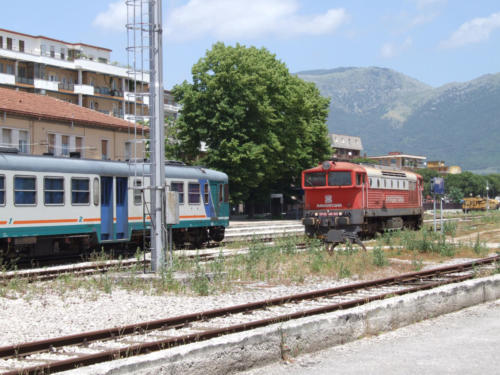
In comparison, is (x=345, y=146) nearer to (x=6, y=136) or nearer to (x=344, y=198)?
(x=6, y=136)

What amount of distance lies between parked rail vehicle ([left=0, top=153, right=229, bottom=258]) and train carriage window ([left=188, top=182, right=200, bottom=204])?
0.74 ft

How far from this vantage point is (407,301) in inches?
400

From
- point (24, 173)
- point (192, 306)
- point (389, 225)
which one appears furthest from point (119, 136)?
point (192, 306)

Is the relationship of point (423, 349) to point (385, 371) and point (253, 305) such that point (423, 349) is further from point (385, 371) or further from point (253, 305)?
point (253, 305)

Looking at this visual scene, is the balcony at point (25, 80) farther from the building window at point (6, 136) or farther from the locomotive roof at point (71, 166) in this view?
the locomotive roof at point (71, 166)

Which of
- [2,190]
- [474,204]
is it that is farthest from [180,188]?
[474,204]

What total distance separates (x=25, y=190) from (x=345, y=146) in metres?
136

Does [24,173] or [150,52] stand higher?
[150,52]

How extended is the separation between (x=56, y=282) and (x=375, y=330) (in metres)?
7.47

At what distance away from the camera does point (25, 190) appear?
711 inches

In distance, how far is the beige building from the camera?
130 ft

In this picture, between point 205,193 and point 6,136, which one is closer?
point 205,193

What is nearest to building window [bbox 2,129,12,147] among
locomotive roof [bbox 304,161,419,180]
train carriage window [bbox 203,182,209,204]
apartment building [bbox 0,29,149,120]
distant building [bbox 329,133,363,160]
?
train carriage window [bbox 203,182,209,204]

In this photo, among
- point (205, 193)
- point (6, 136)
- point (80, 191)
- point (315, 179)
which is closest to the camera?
point (80, 191)
